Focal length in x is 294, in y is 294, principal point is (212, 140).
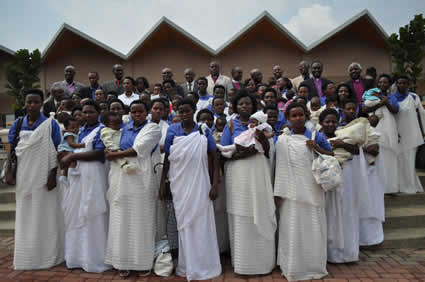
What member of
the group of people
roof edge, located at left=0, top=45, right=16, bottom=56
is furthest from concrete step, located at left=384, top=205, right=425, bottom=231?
roof edge, located at left=0, top=45, right=16, bottom=56

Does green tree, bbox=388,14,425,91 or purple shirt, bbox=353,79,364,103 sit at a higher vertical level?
green tree, bbox=388,14,425,91

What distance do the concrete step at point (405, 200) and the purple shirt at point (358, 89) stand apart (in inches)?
86.0

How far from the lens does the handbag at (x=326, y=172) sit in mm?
3574

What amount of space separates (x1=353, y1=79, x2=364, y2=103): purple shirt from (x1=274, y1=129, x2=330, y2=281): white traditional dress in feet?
11.6

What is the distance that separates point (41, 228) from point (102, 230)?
36.0 inches

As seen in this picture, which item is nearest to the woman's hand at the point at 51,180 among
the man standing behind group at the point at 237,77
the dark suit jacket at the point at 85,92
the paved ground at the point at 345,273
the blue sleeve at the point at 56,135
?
the blue sleeve at the point at 56,135

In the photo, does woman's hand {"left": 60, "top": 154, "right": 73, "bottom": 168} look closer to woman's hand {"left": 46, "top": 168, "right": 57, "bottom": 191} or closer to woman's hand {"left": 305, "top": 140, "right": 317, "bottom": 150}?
woman's hand {"left": 46, "top": 168, "right": 57, "bottom": 191}

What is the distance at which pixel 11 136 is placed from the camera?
4.24m

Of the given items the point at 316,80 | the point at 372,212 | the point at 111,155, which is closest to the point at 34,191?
the point at 111,155

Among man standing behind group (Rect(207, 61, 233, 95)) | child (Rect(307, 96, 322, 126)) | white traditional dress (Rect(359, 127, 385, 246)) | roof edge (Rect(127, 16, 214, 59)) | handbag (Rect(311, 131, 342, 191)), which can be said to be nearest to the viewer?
handbag (Rect(311, 131, 342, 191))

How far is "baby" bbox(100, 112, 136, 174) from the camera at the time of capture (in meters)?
3.77

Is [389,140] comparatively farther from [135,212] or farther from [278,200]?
[135,212]

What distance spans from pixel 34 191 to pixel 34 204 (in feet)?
0.61

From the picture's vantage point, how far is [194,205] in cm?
371
